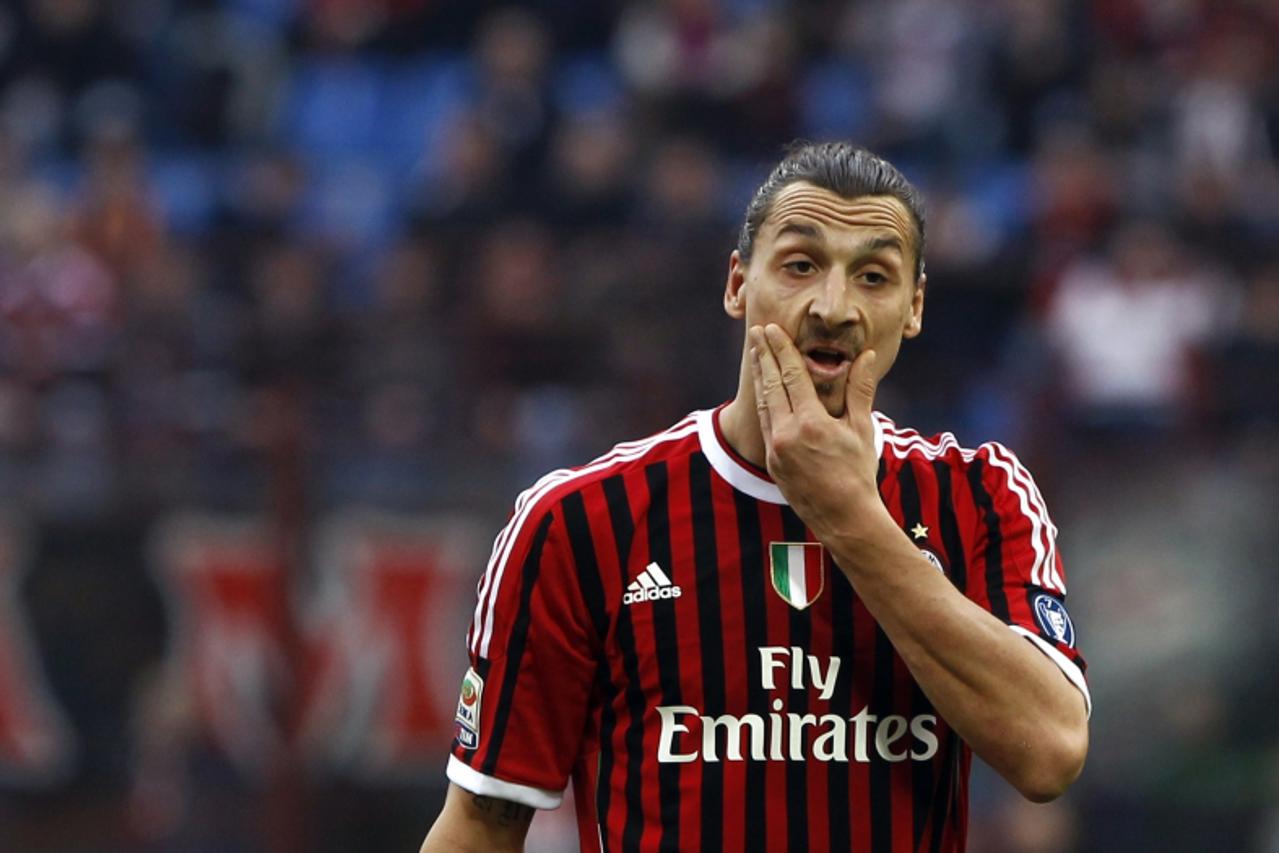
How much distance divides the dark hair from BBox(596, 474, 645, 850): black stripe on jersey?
1.53 ft

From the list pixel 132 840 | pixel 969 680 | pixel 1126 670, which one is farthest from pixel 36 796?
pixel 969 680

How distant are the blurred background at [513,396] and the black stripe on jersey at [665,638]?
5.01m

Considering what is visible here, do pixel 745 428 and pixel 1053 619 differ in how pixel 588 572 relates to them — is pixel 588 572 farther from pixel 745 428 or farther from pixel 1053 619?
pixel 1053 619

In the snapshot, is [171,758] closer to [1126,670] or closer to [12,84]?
[1126,670]

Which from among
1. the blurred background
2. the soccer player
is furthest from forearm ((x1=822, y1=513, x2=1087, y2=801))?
the blurred background

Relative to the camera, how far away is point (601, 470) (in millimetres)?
3430

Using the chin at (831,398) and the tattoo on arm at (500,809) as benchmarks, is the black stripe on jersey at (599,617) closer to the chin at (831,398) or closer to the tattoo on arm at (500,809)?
the tattoo on arm at (500,809)

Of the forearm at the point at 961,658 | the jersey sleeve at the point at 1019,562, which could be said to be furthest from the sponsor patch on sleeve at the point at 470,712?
the jersey sleeve at the point at 1019,562

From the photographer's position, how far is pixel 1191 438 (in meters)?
8.62

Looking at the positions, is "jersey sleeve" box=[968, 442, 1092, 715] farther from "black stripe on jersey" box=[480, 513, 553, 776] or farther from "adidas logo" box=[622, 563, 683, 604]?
"black stripe on jersey" box=[480, 513, 553, 776]

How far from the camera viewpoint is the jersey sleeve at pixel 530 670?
3309 millimetres

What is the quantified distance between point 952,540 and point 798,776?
0.44 metres

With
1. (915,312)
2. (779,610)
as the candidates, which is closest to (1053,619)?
(779,610)

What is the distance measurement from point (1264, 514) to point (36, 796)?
505cm
